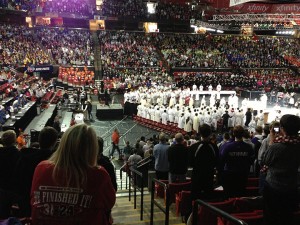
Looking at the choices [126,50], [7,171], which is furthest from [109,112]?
[7,171]

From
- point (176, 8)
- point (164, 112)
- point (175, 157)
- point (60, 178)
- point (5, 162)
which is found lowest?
point (164, 112)

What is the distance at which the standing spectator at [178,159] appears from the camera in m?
5.80

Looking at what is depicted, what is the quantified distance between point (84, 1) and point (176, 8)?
11.5 m

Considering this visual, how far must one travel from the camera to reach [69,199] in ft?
7.88

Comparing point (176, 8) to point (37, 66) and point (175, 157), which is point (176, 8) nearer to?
point (37, 66)

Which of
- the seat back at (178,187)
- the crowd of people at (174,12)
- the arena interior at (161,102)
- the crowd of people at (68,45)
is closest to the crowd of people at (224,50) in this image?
the arena interior at (161,102)

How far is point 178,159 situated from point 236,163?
1173mm

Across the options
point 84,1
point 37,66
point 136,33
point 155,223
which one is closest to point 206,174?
point 155,223

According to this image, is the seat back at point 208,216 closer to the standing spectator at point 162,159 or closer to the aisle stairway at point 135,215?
the aisle stairway at point 135,215

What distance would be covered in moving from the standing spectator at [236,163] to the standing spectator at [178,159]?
928 millimetres

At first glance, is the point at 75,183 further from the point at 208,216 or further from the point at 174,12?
the point at 174,12

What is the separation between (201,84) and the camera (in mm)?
32281

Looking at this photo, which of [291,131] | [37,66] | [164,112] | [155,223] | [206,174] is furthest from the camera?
[37,66]

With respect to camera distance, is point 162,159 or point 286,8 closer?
point 162,159
